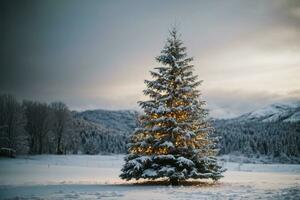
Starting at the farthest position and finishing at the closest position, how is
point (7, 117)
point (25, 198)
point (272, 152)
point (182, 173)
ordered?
1. point (272, 152)
2. point (7, 117)
3. point (182, 173)
4. point (25, 198)

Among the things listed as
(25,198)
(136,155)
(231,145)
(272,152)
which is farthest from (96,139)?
(25,198)

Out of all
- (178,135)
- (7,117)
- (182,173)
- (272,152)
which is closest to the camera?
(182,173)

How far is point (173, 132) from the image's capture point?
23719 millimetres

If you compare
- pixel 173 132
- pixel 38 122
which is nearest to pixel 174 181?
pixel 173 132

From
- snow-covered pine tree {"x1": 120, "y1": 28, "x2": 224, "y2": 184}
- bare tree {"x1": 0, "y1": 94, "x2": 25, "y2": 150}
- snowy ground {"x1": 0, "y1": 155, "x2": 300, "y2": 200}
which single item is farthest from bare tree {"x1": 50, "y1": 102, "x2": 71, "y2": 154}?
snow-covered pine tree {"x1": 120, "y1": 28, "x2": 224, "y2": 184}

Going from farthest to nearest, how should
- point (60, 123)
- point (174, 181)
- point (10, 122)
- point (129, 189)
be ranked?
1. point (60, 123)
2. point (10, 122)
3. point (174, 181)
4. point (129, 189)

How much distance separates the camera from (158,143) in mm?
23766

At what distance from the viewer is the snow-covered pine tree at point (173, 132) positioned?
75.4ft

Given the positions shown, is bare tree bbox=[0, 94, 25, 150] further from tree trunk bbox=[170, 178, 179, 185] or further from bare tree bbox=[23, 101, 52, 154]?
tree trunk bbox=[170, 178, 179, 185]

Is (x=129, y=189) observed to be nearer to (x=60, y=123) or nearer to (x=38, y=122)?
(x=38, y=122)

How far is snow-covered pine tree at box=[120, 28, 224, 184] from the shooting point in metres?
23.0

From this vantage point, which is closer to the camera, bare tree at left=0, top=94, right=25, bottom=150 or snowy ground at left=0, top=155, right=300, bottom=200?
snowy ground at left=0, top=155, right=300, bottom=200

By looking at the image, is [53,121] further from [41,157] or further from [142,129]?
[142,129]

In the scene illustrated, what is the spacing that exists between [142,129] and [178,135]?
238 centimetres
